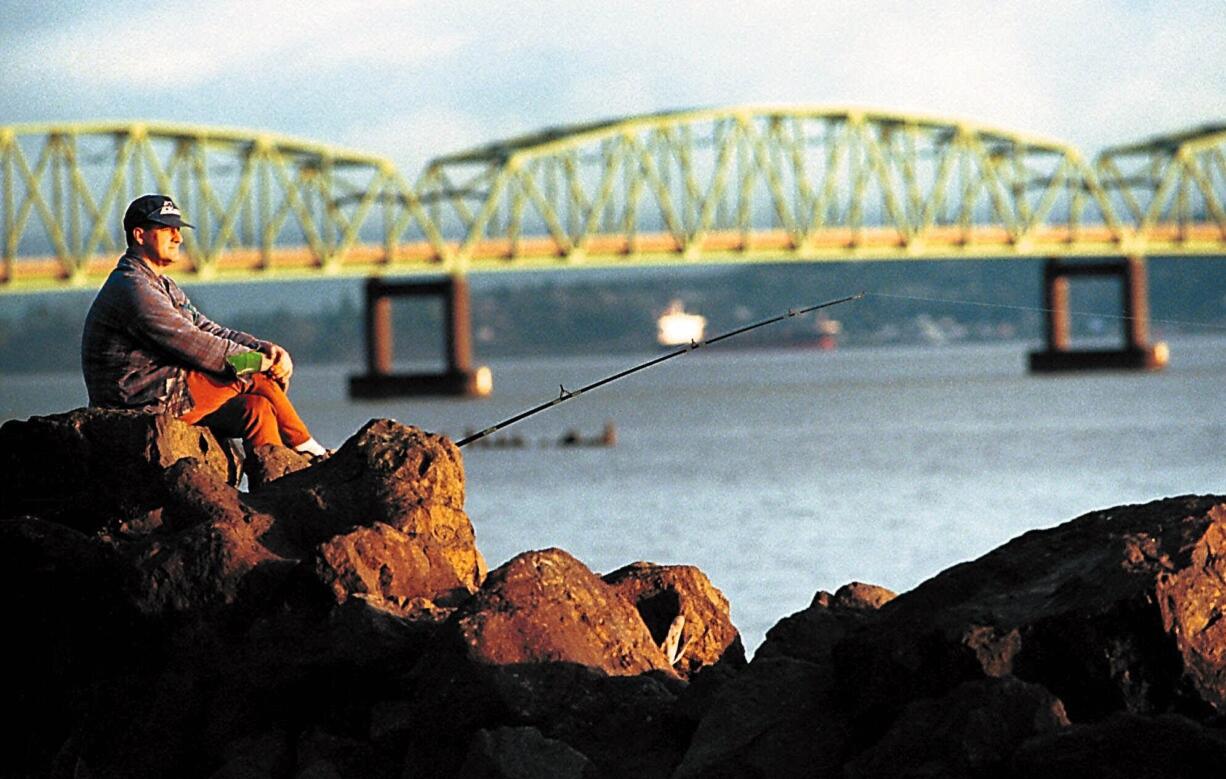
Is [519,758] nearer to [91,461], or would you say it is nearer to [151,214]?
[91,461]

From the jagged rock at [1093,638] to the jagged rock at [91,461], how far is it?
133 inches

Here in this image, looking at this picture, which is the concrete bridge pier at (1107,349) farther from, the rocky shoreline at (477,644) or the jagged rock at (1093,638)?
the jagged rock at (1093,638)

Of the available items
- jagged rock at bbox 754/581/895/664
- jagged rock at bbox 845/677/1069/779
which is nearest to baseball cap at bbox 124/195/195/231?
jagged rock at bbox 754/581/895/664

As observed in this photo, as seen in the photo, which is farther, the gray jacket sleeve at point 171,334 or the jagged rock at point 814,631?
the gray jacket sleeve at point 171,334

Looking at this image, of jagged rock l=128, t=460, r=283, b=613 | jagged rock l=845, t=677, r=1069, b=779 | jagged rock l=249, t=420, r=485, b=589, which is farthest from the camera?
jagged rock l=249, t=420, r=485, b=589

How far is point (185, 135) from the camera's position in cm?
11712

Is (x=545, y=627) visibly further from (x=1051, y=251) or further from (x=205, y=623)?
(x=1051, y=251)

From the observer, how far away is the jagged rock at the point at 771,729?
23.8ft

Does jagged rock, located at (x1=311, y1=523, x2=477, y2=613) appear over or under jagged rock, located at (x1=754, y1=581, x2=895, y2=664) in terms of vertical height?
over

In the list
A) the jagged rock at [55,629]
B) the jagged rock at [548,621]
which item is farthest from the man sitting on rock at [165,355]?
the jagged rock at [548,621]

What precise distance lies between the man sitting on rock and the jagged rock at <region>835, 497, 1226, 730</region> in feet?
13.3

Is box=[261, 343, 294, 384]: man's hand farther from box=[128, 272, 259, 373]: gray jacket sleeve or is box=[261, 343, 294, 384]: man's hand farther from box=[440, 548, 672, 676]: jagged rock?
box=[440, 548, 672, 676]: jagged rock

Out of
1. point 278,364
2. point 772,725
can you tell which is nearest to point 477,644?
point 772,725

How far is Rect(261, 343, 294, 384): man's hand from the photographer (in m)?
10.6
